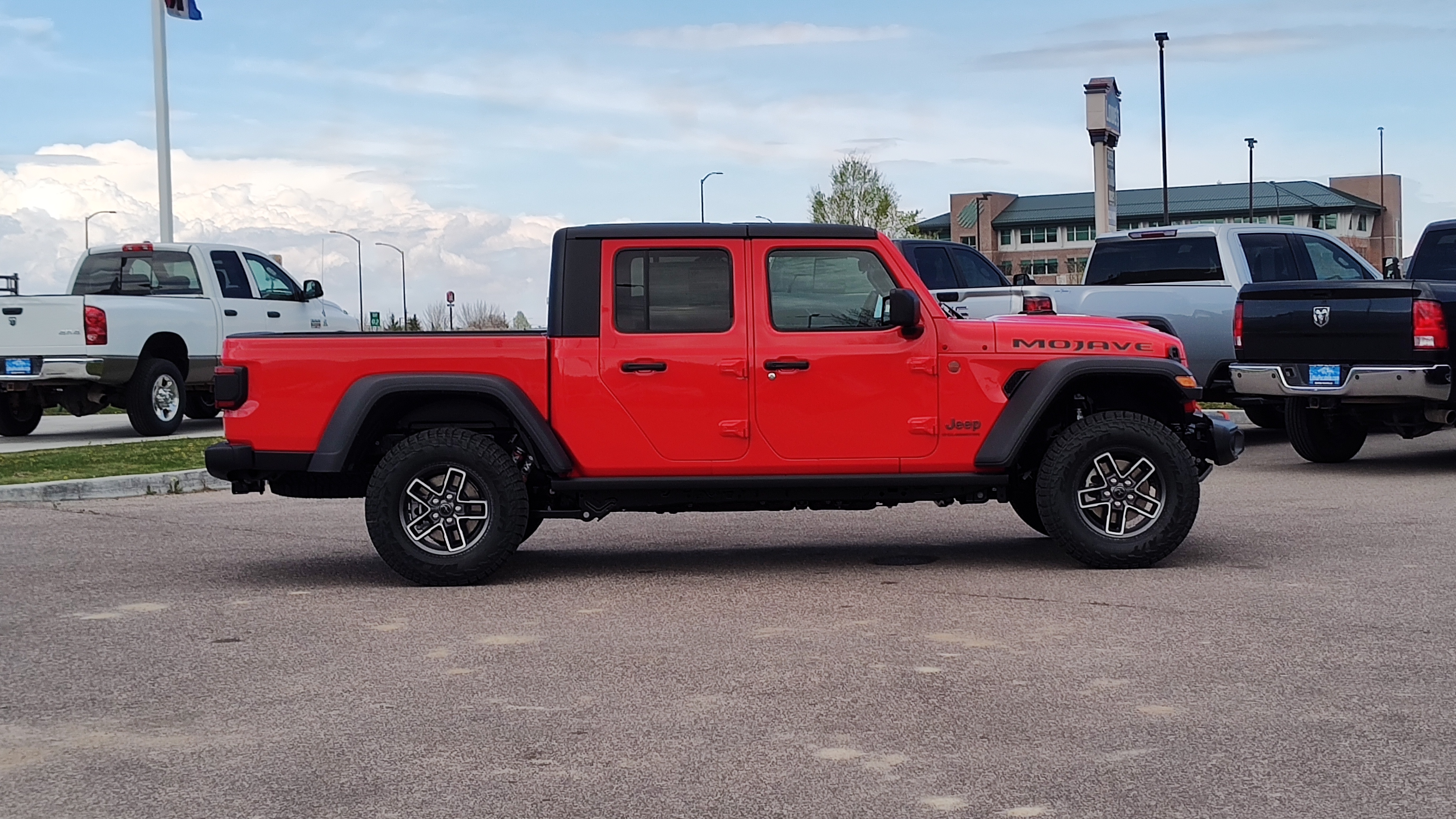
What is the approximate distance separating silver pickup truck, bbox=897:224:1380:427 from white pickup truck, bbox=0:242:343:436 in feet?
29.1

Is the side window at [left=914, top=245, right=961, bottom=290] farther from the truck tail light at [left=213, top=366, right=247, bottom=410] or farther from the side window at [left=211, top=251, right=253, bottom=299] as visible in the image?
the truck tail light at [left=213, top=366, right=247, bottom=410]

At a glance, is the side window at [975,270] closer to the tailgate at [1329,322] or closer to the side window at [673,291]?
the tailgate at [1329,322]

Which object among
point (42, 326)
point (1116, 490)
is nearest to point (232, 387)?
point (1116, 490)

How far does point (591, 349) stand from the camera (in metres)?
8.23

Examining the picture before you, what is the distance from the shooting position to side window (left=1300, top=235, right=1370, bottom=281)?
15945mm

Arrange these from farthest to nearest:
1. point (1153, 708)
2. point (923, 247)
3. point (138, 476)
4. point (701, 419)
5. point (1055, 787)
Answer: point (923, 247), point (138, 476), point (701, 419), point (1153, 708), point (1055, 787)

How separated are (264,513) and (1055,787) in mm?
8576

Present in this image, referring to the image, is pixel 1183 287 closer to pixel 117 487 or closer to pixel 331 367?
pixel 331 367

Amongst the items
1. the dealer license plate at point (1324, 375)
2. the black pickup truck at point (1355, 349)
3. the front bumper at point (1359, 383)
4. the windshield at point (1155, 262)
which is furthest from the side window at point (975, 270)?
the dealer license plate at point (1324, 375)

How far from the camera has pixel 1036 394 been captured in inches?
324

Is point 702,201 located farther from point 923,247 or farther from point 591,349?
point 591,349

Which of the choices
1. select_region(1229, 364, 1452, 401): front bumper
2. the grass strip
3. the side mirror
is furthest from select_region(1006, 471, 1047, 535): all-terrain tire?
→ the grass strip

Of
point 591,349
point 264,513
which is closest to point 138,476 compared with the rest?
point 264,513

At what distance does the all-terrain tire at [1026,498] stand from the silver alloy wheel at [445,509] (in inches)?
110
